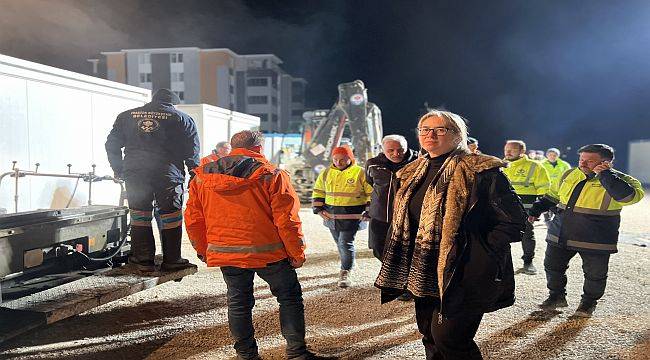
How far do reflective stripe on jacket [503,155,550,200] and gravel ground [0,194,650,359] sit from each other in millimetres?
1247

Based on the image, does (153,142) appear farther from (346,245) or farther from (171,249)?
(346,245)

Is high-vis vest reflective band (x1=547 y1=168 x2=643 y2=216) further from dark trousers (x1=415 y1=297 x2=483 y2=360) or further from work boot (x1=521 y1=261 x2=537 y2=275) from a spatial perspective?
dark trousers (x1=415 y1=297 x2=483 y2=360)

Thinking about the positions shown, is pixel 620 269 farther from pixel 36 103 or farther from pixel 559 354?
pixel 36 103

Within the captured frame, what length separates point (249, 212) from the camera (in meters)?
3.34

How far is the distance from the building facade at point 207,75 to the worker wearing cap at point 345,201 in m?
48.3

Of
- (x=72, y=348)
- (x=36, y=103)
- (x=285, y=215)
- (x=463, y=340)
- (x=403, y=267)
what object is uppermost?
(x=36, y=103)

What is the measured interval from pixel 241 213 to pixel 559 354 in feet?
9.61

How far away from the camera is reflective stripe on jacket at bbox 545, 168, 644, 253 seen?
4527 mm

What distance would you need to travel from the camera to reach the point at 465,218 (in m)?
2.52

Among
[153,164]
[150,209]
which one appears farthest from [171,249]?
[153,164]

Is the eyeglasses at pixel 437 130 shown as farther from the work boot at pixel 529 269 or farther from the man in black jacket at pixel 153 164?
the work boot at pixel 529 269

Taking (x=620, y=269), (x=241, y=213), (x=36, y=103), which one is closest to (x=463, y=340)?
(x=241, y=213)

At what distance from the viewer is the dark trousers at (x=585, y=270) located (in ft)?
15.6

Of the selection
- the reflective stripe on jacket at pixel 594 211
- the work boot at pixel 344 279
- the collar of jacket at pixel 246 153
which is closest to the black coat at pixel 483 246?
the collar of jacket at pixel 246 153
